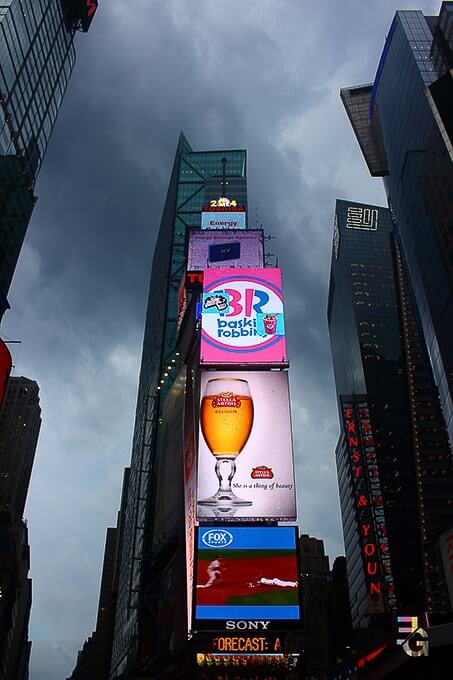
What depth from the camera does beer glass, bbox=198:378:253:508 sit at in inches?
1143

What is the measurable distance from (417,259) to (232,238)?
1954 inches

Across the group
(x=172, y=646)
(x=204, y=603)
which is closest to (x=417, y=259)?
(x=172, y=646)

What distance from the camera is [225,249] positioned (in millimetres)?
45594

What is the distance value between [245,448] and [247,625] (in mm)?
8878

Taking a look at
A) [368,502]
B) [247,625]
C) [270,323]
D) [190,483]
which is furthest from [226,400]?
[368,502]

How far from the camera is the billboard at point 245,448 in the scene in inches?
1123

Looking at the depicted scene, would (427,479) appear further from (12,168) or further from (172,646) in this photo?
(12,168)

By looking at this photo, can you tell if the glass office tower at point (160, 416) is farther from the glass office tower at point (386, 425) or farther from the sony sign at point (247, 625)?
the glass office tower at point (386, 425)

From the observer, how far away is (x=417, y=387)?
138125 mm

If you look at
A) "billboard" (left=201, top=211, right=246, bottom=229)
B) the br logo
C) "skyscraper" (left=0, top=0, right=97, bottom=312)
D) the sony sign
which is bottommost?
the br logo

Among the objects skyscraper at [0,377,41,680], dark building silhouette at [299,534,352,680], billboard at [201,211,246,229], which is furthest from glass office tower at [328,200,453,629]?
skyscraper at [0,377,41,680]

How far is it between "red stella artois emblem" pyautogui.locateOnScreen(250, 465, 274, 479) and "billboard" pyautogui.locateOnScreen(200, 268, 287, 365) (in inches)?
263

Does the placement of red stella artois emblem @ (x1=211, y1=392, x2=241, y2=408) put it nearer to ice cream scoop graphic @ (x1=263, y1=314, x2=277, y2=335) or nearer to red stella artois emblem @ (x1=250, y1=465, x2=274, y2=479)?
red stella artois emblem @ (x1=250, y1=465, x2=274, y2=479)

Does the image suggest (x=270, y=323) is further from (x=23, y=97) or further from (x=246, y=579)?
(x=23, y=97)
